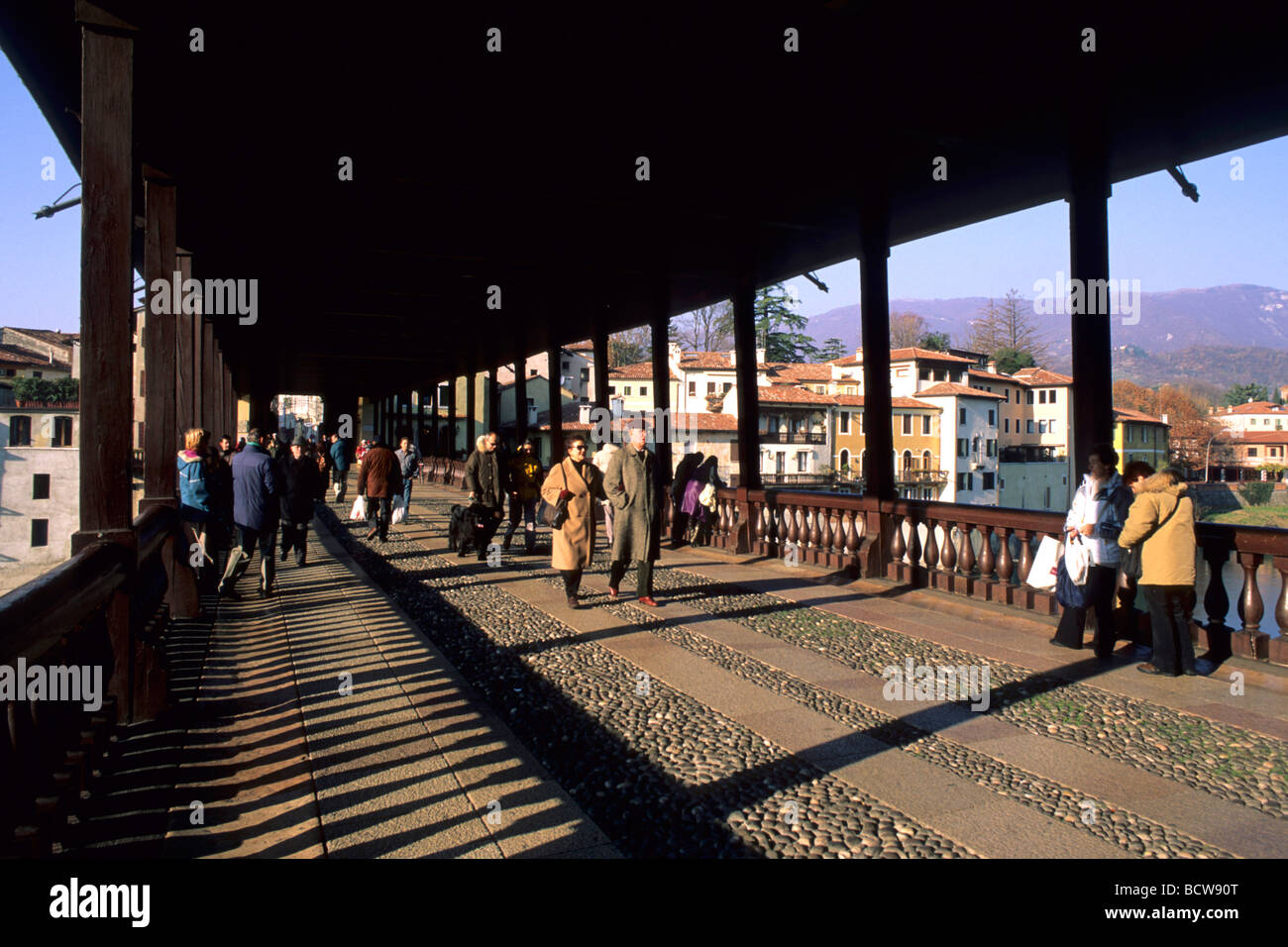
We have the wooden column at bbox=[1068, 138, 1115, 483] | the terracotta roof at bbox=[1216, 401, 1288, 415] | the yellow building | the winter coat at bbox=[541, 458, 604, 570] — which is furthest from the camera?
the terracotta roof at bbox=[1216, 401, 1288, 415]

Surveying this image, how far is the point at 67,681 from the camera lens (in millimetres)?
3445

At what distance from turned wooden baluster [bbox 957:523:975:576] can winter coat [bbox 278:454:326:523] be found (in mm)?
7420

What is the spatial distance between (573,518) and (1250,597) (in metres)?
5.07

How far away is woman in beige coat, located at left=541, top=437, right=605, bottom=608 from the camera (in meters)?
7.90

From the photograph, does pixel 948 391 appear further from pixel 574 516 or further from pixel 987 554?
pixel 574 516

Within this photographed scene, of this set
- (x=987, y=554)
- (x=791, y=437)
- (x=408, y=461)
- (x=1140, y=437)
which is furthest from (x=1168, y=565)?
(x=1140, y=437)

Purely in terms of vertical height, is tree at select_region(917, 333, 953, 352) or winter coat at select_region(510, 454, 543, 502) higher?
tree at select_region(917, 333, 953, 352)

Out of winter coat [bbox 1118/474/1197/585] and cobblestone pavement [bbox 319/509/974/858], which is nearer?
cobblestone pavement [bbox 319/509/974/858]

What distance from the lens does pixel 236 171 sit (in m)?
8.56

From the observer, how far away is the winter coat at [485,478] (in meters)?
11.6

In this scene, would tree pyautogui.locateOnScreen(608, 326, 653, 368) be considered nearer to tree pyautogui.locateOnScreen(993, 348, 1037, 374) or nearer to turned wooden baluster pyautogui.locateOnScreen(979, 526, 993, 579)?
tree pyautogui.locateOnScreen(993, 348, 1037, 374)

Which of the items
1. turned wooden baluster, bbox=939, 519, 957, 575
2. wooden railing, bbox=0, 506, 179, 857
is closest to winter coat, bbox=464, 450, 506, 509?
turned wooden baluster, bbox=939, 519, 957, 575

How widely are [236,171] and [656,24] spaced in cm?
494
